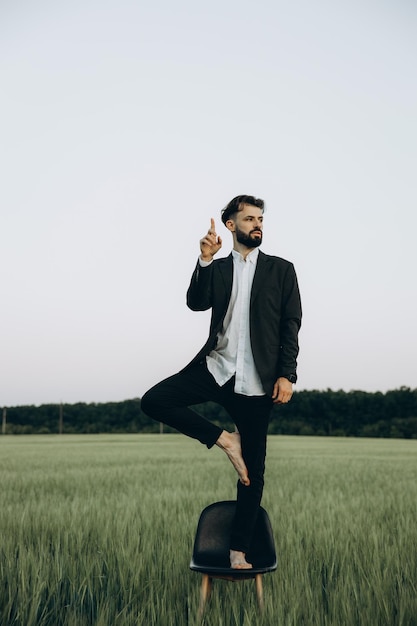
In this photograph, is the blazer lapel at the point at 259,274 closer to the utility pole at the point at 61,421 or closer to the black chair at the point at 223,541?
the black chair at the point at 223,541

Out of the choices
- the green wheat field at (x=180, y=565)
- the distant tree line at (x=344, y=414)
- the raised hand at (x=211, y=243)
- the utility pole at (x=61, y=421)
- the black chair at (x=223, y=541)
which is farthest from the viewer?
the utility pole at (x=61, y=421)

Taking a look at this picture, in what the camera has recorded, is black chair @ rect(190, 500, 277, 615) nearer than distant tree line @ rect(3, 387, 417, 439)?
Yes

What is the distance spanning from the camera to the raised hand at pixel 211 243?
3234 mm

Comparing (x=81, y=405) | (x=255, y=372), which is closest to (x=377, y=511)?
(x=255, y=372)

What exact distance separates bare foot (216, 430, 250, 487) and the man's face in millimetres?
1117

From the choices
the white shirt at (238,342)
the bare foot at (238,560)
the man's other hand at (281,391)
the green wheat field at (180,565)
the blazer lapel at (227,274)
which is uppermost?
the blazer lapel at (227,274)

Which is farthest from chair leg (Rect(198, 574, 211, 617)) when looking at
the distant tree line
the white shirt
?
the distant tree line

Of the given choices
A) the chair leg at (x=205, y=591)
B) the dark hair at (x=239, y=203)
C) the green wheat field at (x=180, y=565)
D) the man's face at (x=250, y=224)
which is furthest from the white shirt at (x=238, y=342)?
the green wheat field at (x=180, y=565)

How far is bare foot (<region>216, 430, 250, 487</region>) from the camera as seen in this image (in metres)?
3.31

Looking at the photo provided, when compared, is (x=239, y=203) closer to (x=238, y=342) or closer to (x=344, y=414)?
(x=238, y=342)

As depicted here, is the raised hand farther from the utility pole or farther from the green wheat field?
the utility pole

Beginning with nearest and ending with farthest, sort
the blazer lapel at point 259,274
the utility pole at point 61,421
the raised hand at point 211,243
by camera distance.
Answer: the raised hand at point 211,243, the blazer lapel at point 259,274, the utility pole at point 61,421

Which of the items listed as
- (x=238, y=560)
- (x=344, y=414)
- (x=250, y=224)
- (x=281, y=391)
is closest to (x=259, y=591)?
(x=238, y=560)

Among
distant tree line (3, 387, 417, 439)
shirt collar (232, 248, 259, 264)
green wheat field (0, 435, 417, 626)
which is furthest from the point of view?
distant tree line (3, 387, 417, 439)
